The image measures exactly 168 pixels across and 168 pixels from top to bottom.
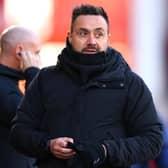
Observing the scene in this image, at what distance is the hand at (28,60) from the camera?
5.54 m

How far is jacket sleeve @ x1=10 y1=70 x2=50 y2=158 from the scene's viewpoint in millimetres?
4371

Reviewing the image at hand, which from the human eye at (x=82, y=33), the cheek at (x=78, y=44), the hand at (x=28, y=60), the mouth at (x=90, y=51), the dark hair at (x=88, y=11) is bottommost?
the hand at (x=28, y=60)

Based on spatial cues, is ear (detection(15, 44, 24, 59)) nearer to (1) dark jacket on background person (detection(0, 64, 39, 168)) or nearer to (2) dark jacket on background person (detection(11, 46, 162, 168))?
(1) dark jacket on background person (detection(0, 64, 39, 168))

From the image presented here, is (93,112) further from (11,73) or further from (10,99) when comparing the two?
(11,73)

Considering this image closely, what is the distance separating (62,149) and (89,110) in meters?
0.24

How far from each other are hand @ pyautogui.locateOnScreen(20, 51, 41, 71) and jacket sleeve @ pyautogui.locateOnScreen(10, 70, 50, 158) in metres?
1.00

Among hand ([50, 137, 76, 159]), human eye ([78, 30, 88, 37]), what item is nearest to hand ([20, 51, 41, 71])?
human eye ([78, 30, 88, 37])

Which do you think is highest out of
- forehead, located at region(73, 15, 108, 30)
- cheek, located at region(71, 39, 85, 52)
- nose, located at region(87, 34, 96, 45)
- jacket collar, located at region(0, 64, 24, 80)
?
forehead, located at region(73, 15, 108, 30)

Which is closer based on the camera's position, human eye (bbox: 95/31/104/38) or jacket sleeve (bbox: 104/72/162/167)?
jacket sleeve (bbox: 104/72/162/167)

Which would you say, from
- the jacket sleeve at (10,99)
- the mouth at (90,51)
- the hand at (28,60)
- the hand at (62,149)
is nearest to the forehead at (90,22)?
the mouth at (90,51)

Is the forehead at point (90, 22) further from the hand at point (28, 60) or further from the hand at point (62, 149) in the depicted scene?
the hand at point (28, 60)

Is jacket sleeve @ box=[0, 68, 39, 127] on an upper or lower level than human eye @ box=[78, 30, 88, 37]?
lower

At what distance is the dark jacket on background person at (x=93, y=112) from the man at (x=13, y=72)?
94cm

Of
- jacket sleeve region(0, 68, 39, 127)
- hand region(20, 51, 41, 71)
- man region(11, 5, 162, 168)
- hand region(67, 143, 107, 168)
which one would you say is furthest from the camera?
hand region(20, 51, 41, 71)
